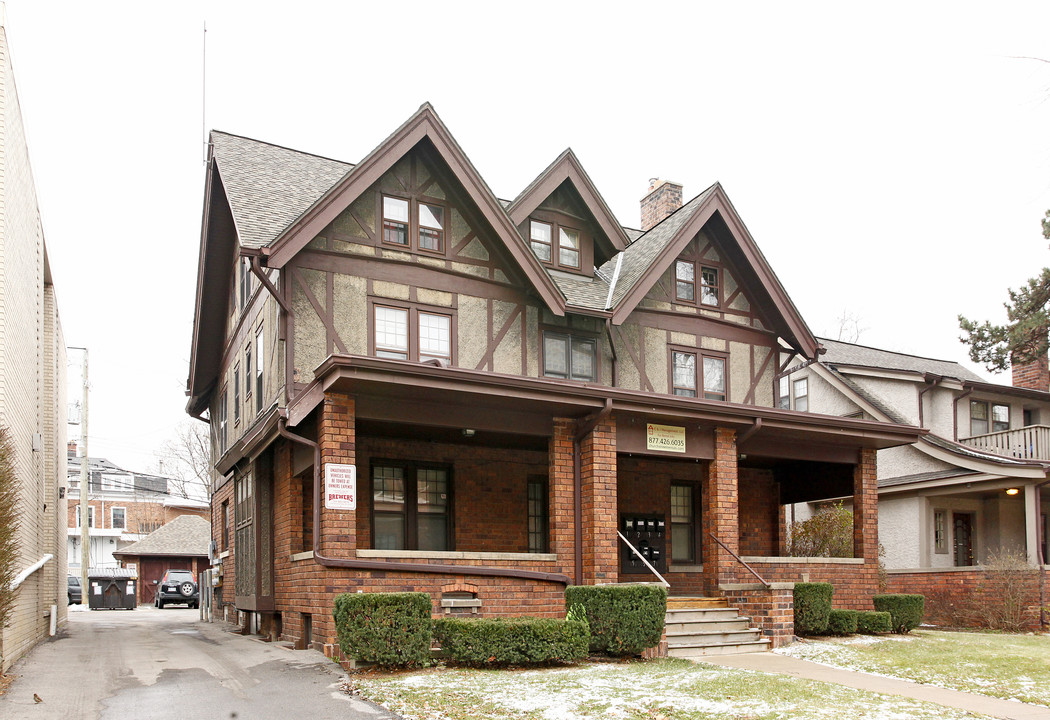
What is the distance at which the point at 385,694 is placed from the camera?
1011 centimetres

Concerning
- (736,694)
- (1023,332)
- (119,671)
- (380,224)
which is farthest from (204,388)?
(1023,332)

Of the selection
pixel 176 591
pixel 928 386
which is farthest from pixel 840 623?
pixel 176 591

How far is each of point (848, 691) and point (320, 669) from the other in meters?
6.47

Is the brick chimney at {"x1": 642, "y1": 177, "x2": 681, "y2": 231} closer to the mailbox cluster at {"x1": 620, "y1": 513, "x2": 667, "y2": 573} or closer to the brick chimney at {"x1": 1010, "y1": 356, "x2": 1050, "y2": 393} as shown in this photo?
the mailbox cluster at {"x1": 620, "y1": 513, "x2": 667, "y2": 573}

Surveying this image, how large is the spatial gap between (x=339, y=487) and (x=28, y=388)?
24.2 feet

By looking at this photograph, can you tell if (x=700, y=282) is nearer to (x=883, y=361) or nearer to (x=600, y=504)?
(x=600, y=504)

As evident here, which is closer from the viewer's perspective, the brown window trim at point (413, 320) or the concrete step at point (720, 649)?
the concrete step at point (720, 649)

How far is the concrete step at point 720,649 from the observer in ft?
45.5

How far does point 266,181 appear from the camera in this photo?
18.3 meters

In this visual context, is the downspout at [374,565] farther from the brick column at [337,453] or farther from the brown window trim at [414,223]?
the brown window trim at [414,223]

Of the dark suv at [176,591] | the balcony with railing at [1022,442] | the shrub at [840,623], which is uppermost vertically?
the balcony with railing at [1022,442]

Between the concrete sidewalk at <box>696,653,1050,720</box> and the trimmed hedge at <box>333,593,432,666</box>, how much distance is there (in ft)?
14.0

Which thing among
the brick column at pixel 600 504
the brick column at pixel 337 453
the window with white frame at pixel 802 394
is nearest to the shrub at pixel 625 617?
the brick column at pixel 600 504

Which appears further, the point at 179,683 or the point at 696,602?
the point at 696,602
